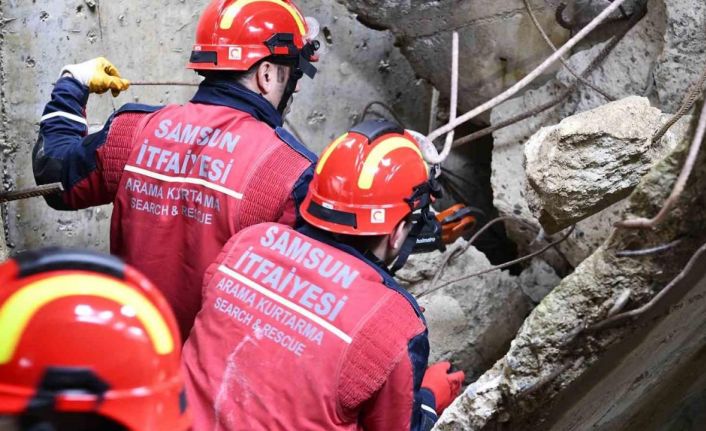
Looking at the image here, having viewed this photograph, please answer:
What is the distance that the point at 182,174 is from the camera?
2818 millimetres

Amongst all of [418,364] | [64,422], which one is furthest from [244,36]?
[64,422]

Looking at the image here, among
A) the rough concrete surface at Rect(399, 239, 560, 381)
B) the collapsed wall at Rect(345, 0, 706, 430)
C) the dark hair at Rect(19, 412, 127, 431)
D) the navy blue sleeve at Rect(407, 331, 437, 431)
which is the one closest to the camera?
the dark hair at Rect(19, 412, 127, 431)

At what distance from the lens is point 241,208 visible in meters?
2.76

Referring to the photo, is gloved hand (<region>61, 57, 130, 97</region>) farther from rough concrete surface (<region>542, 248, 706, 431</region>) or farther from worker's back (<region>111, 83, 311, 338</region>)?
rough concrete surface (<region>542, 248, 706, 431</region>)

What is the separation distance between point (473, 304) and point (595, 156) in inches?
56.6

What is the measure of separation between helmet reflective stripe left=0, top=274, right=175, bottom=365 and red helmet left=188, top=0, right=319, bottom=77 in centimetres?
174

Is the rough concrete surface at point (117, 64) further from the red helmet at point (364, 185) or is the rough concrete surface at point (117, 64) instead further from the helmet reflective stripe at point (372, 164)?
the helmet reflective stripe at point (372, 164)

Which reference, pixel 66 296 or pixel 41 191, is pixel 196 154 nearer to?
pixel 41 191

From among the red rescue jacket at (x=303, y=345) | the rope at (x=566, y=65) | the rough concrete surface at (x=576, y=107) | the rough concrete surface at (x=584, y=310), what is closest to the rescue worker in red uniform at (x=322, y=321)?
the red rescue jacket at (x=303, y=345)

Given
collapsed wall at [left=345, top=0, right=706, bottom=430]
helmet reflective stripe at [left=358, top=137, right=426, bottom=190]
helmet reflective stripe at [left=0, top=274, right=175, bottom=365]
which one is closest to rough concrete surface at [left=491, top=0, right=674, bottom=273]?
collapsed wall at [left=345, top=0, right=706, bottom=430]

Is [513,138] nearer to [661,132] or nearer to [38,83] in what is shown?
[661,132]

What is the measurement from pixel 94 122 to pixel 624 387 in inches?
96.8

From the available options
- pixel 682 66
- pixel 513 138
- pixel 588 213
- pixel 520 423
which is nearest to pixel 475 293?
pixel 513 138

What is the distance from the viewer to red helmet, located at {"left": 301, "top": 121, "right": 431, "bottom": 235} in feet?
8.23
